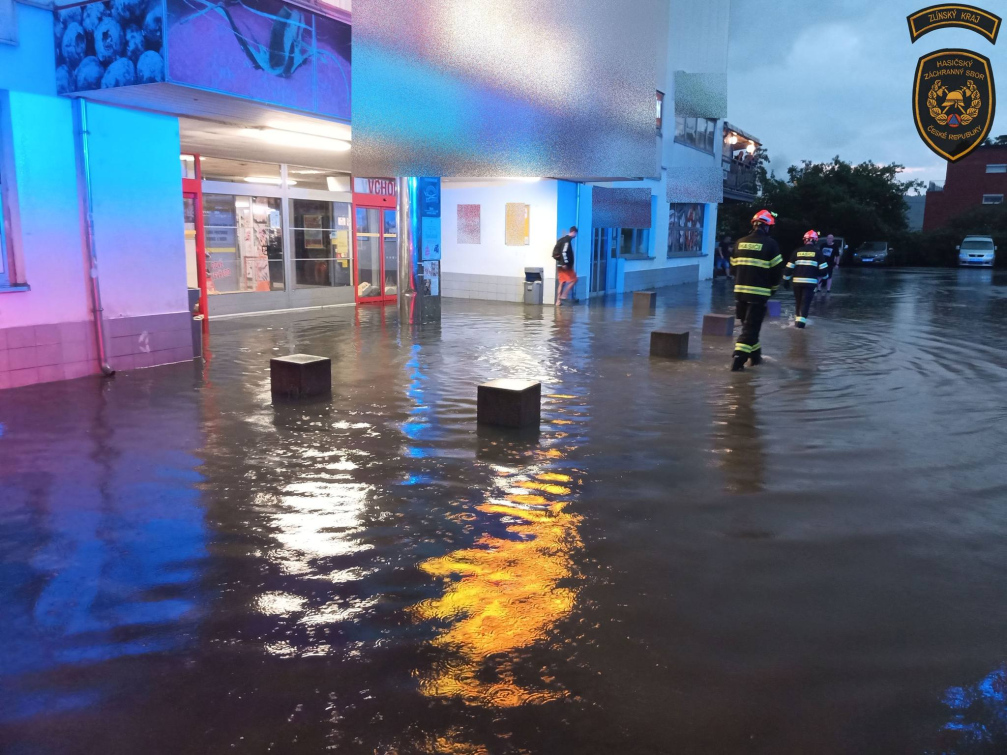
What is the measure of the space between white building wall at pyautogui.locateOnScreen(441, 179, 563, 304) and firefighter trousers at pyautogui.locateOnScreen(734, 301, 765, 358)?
9521 mm

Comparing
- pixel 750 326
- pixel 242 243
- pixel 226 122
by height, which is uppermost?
pixel 226 122

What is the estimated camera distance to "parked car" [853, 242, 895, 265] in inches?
1843

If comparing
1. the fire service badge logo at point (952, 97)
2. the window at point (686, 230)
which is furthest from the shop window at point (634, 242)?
the fire service badge logo at point (952, 97)

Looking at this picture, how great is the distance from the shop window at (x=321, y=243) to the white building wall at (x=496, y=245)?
11.2ft

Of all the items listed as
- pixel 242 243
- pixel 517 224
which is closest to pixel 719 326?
pixel 517 224

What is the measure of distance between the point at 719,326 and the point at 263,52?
8741 millimetres

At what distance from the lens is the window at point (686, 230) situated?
29042mm

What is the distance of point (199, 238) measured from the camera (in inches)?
548

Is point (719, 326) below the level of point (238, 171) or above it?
below

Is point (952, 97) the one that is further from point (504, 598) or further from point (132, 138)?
point (504, 598)

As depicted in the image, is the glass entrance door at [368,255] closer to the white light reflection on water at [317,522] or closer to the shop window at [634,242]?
the shop window at [634,242]

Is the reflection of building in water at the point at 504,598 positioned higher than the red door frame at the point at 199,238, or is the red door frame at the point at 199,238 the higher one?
the red door frame at the point at 199,238

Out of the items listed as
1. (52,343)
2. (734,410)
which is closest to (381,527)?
(734,410)

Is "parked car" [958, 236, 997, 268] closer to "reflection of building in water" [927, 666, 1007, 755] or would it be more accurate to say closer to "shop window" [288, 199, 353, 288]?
"shop window" [288, 199, 353, 288]
